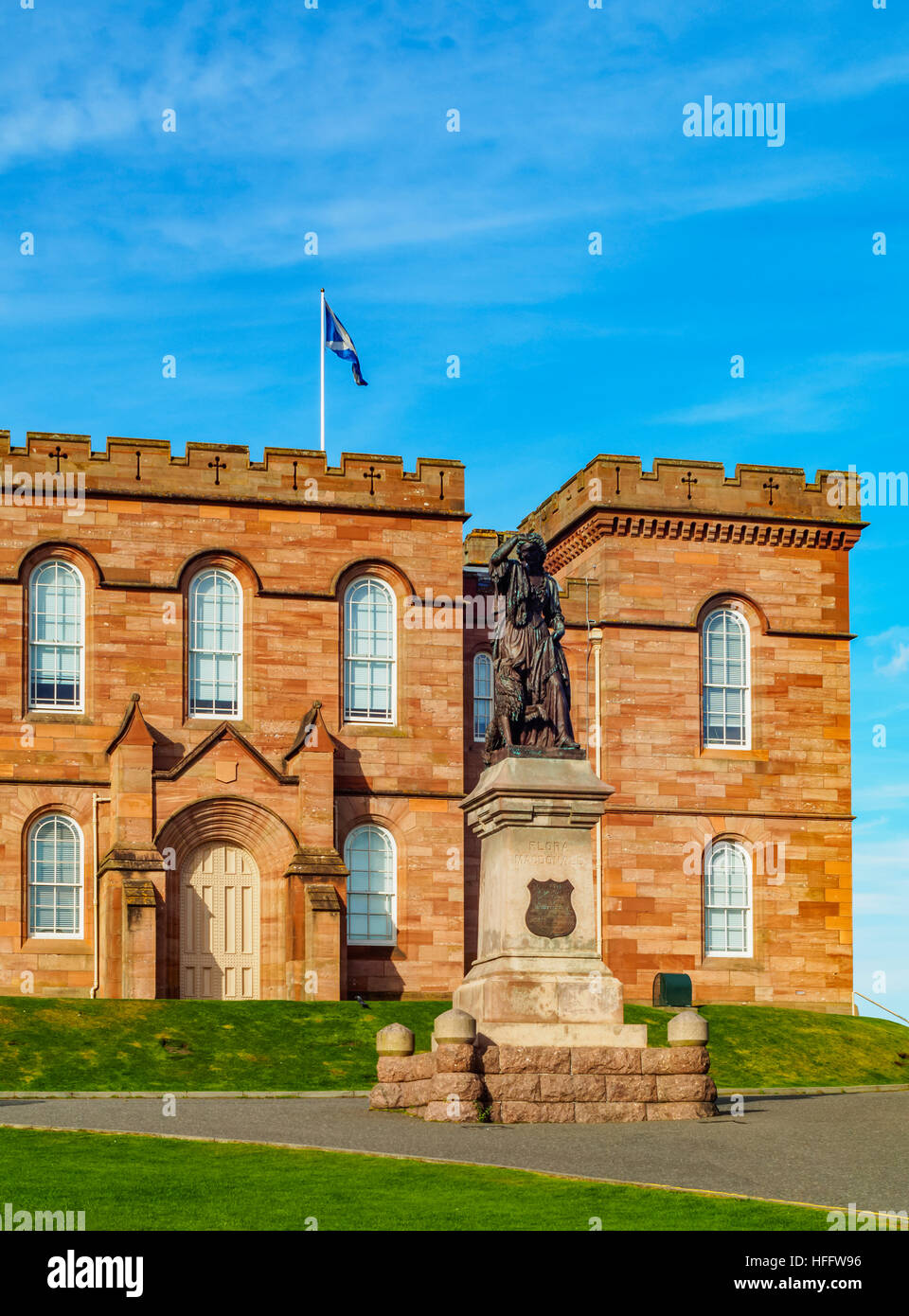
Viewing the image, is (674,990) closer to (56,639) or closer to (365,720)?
(365,720)

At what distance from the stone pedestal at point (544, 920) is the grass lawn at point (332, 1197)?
4233 mm

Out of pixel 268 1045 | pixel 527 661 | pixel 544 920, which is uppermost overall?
pixel 527 661

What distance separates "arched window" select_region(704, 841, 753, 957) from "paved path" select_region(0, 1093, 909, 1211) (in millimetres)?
16544

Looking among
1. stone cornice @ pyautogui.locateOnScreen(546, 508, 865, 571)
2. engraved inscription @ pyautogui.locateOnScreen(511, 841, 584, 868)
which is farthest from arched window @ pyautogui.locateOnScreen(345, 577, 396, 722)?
engraved inscription @ pyautogui.locateOnScreen(511, 841, 584, 868)

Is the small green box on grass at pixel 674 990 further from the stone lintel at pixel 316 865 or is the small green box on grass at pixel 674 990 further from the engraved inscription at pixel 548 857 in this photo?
the engraved inscription at pixel 548 857

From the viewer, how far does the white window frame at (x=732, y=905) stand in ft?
137

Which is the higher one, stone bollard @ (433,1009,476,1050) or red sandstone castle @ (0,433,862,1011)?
red sandstone castle @ (0,433,862,1011)

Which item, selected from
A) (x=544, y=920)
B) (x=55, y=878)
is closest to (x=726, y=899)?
(x=55, y=878)

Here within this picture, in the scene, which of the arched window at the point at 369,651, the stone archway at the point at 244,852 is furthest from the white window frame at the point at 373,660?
the stone archway at the point at 244,852

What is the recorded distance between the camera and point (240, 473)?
40.6 m

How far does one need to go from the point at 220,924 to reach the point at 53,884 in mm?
3457

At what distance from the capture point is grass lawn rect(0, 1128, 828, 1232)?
13.9 m

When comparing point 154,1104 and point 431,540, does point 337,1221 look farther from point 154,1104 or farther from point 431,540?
point 431,540

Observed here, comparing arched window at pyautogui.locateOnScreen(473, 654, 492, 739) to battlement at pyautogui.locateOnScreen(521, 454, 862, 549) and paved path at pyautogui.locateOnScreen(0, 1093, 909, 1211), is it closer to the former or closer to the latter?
battlement at pyautogui.locateOnScreen(521, 454, 862, 549)
